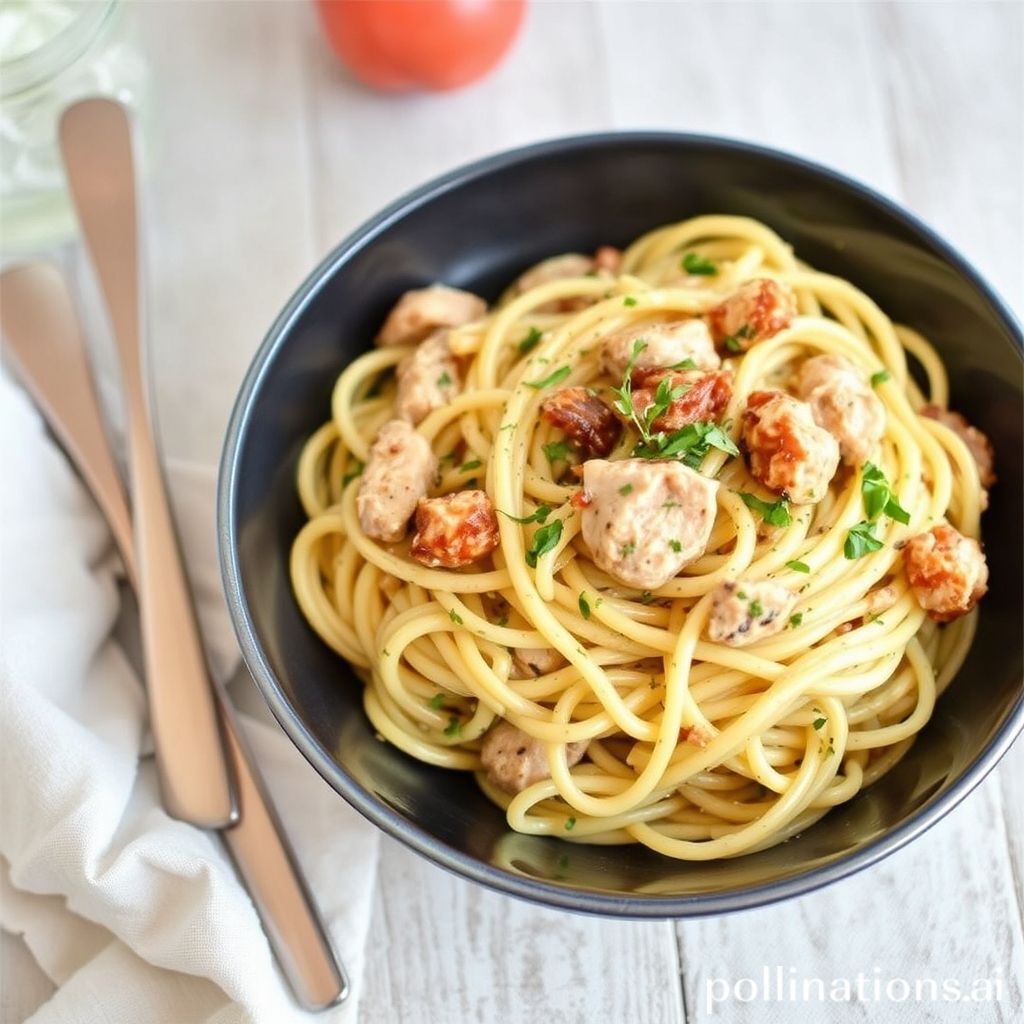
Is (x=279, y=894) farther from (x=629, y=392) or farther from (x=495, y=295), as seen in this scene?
(x=495, y=295)

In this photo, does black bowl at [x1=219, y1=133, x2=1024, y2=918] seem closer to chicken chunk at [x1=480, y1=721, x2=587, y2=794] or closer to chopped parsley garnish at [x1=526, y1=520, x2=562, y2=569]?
chicken chunk at [x1=480, y1=721, x2=587, y2=794]

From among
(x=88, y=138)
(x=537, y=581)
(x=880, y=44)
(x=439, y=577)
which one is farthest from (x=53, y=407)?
(x=880, y=44)

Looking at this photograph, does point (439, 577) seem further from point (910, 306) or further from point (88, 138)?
point (88, 138)

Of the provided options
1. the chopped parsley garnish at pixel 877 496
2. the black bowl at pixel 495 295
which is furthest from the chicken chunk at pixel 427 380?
the chopped parsley garnish at pixel 877 496

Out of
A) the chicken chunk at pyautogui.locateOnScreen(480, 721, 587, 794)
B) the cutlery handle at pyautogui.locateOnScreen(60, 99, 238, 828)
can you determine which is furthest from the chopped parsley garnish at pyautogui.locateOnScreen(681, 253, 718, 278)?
the cutlery handle at pyautogui.locateOnScreen(60, 99, 238, 828)

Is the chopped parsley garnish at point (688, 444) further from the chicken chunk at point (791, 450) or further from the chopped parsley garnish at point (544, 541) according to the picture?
the chopped parsley garnish at point (544, 541)

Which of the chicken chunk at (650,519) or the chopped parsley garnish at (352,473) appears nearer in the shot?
the chicken chunk at (650,519)
